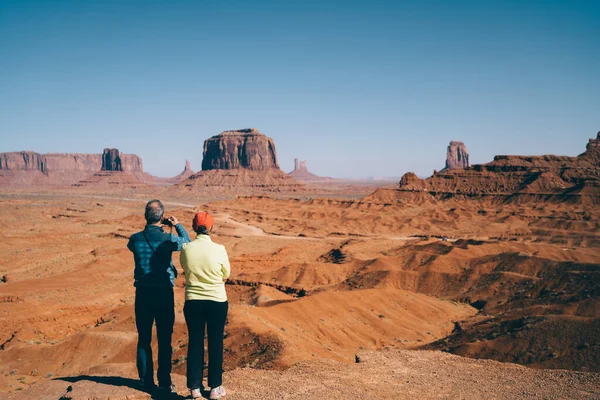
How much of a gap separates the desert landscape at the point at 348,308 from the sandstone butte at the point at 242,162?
93.5 metres

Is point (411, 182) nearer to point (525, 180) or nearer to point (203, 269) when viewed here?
point (525, 180)

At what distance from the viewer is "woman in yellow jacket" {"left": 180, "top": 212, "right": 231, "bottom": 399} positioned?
5727 millimetres

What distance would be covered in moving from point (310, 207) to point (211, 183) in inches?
3288

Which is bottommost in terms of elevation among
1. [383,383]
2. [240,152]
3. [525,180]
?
[383,383]

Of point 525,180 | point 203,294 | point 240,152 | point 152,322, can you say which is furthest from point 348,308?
point 240,152

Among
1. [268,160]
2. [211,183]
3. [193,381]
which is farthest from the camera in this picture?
[268,160]

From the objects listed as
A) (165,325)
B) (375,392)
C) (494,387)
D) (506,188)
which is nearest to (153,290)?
(165,325)

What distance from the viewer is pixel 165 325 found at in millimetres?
6367

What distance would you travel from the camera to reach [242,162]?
185875 mm

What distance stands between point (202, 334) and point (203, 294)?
0.67 meters

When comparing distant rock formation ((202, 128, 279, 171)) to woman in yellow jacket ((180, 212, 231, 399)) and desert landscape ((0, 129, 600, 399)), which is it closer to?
desert landscape ((0, 129, 600, 399))

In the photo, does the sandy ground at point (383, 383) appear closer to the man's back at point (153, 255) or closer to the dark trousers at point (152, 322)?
the dark trousers at point (152, 322)

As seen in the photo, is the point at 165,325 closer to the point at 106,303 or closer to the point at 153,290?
the point at 153,290

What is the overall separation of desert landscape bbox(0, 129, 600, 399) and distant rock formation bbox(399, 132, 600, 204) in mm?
5800
